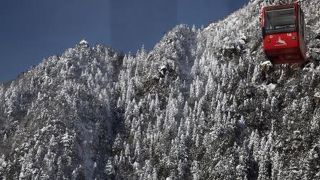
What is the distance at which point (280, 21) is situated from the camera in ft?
166

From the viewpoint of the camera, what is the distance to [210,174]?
184 metres

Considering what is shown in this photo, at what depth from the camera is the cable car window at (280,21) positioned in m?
49.8

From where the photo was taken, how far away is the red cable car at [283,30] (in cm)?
4941

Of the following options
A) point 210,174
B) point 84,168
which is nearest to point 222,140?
point 210,174

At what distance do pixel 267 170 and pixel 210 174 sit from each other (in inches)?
709

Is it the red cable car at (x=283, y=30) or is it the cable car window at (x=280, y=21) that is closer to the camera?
the red cable car at (x=283, y=30)

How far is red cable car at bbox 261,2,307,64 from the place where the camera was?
162 feet

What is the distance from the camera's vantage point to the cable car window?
163 ft

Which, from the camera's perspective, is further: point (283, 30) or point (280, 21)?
point (280, 21)

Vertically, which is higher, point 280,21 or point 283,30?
point 280,21

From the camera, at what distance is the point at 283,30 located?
50.1 metres

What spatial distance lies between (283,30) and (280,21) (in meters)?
0.94

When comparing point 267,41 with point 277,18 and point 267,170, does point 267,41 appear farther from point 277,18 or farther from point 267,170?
point 267,170

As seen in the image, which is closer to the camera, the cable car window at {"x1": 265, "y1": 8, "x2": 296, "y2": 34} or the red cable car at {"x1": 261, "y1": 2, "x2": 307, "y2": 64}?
the red cable car at {"x1": 261, "y1": 2, "x2": 307, "y2": 64}
